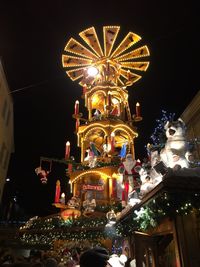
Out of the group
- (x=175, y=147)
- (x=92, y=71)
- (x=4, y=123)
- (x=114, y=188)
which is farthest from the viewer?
(x=92, y=71)

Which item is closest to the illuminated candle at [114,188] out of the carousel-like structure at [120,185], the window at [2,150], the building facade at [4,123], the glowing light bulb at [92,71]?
the carousel-like structure at [120,185]

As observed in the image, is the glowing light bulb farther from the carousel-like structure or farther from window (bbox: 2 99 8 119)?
window (bbox: 2 99 8 119)

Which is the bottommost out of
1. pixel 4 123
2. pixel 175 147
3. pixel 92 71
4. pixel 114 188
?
pixel 175 147

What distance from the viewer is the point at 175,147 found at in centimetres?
798

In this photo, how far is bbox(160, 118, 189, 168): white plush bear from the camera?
25.7ft

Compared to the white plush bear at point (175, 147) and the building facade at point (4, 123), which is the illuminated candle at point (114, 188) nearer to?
the white plush bear at point (175, 147)

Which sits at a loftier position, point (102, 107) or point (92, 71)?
point (92, 71)

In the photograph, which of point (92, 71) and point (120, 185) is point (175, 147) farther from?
point (92, 71)

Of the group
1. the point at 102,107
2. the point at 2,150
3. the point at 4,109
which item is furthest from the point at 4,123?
the point at 102,107

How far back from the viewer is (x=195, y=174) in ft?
19.9

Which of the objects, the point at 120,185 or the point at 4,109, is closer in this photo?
the point at 120,185

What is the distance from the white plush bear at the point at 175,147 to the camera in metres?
7.84

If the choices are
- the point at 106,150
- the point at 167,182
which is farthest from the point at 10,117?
the point at 167,182

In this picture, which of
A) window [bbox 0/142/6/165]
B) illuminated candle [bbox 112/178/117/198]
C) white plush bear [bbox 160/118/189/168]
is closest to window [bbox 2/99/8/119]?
window [bbox 0/142/6/165]
